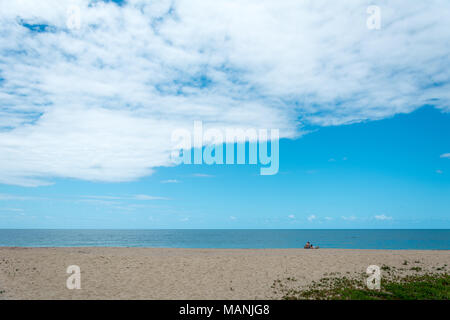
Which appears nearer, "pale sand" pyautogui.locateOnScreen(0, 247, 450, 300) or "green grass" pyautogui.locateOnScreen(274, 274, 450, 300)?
"green grass" pyautogui.locateOnScreen(274, 274, 450, 300)

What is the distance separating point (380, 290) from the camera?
1830 cm

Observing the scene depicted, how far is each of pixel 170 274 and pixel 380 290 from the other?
44.5 ft

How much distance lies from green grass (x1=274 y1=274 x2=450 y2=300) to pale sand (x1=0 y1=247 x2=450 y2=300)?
1.31 m

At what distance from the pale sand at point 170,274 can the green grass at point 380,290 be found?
4.31ft

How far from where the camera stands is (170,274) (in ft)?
76.7

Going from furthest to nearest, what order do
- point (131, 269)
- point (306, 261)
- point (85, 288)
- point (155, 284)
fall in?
1. point (306, 261)
2. point (131, 269)
3. point (155, 284)
4. point (85, 288)

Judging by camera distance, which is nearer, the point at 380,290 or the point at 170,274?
the point at 380,290

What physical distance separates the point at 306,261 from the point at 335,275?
6150 mm

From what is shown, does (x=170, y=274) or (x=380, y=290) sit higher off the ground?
(x=380, y=290)

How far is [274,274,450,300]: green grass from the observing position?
16828mm

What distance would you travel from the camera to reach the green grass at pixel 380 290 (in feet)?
55.2

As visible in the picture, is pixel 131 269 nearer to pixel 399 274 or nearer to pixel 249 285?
pixel 249 285
